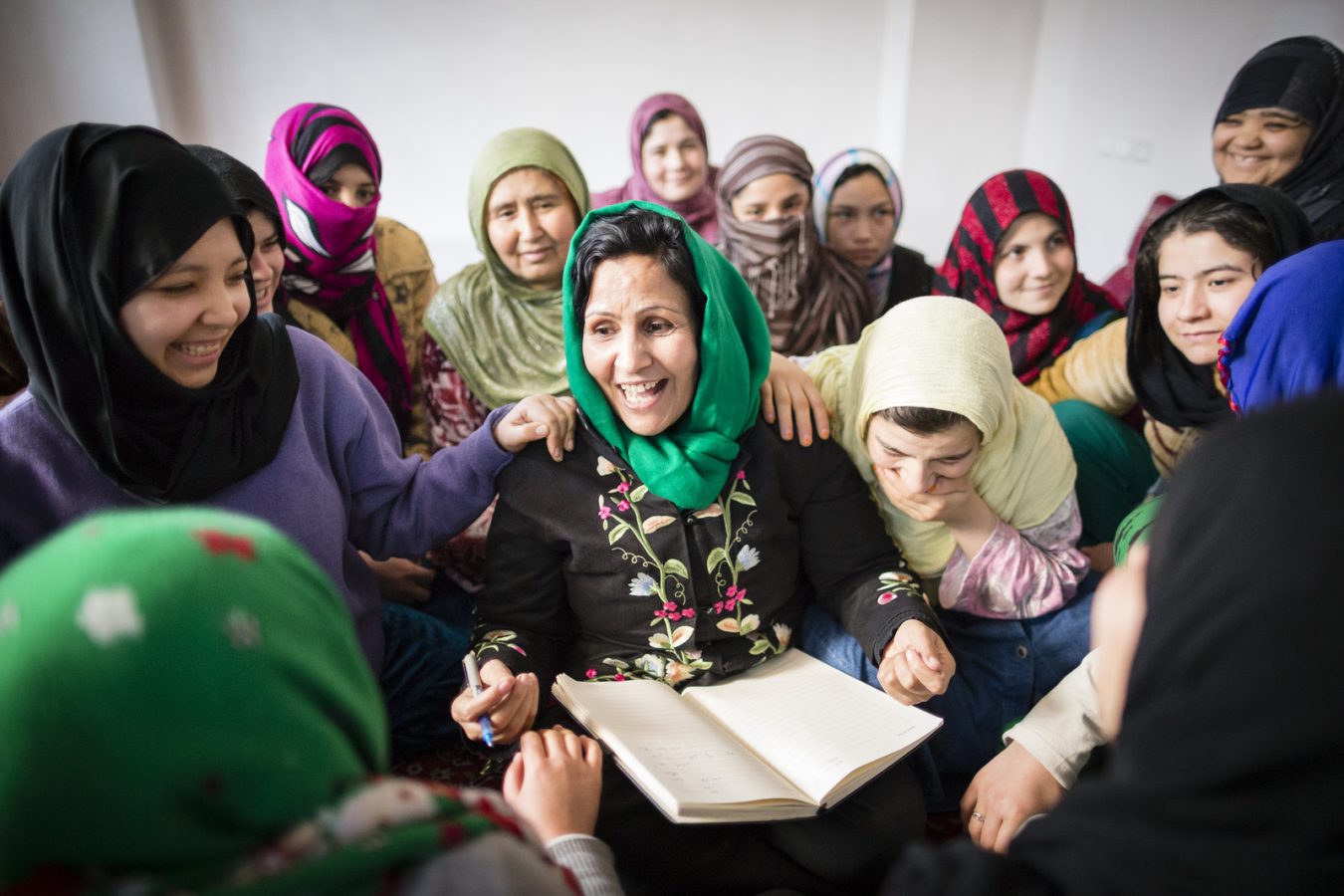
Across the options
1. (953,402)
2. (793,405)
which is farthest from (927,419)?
(793,405)

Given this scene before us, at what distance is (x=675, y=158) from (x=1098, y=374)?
1.76 meters

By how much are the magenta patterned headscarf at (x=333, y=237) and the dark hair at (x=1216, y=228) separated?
78.8 inches

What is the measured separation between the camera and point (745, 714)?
131 cm

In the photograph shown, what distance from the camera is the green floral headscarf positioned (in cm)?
42

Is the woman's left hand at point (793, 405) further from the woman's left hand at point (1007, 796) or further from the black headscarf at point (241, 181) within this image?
the black headscarf at point (241, 181)

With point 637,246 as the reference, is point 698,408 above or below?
below

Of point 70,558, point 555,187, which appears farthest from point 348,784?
point 555,187

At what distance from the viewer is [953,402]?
52.2 inches

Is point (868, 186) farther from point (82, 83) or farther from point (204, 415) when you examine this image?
point (82, 83)

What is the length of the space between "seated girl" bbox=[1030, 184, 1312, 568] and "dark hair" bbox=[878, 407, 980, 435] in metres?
0.61

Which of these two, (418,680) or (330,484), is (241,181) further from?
(418,680)

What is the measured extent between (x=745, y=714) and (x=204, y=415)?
3.16ft

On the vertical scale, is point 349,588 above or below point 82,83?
below

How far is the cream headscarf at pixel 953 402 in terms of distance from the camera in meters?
1.35
